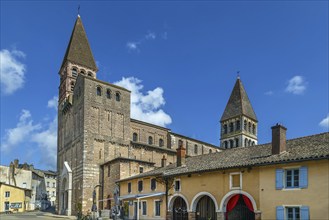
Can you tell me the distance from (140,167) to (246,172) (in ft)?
72.2

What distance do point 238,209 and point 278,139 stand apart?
633cm

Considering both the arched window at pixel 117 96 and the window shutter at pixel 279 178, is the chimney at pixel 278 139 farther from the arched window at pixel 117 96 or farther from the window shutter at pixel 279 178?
the arched window at pixel 117 96

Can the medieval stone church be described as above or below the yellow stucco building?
above

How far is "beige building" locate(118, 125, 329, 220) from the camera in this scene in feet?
75.0

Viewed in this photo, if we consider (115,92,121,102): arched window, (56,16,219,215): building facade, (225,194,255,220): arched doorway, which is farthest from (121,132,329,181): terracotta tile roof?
(115,92,121,102): arched window

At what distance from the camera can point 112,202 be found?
44562 mm

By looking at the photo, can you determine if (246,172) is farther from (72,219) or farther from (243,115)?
(243,115)

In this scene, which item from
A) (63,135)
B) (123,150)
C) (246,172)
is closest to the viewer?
(246,172)

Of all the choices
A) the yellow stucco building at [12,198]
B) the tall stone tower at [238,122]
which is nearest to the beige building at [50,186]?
the yellow stucco building at [12,198]

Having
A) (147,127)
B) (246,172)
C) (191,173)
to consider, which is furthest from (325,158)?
(147,127)

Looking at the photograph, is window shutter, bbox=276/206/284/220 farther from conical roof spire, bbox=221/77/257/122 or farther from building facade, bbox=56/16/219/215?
conical roof spire, bbox=221/77/257/122

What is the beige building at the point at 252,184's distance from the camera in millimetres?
22859

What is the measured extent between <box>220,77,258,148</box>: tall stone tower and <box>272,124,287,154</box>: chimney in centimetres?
4553

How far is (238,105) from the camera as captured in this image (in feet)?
247
